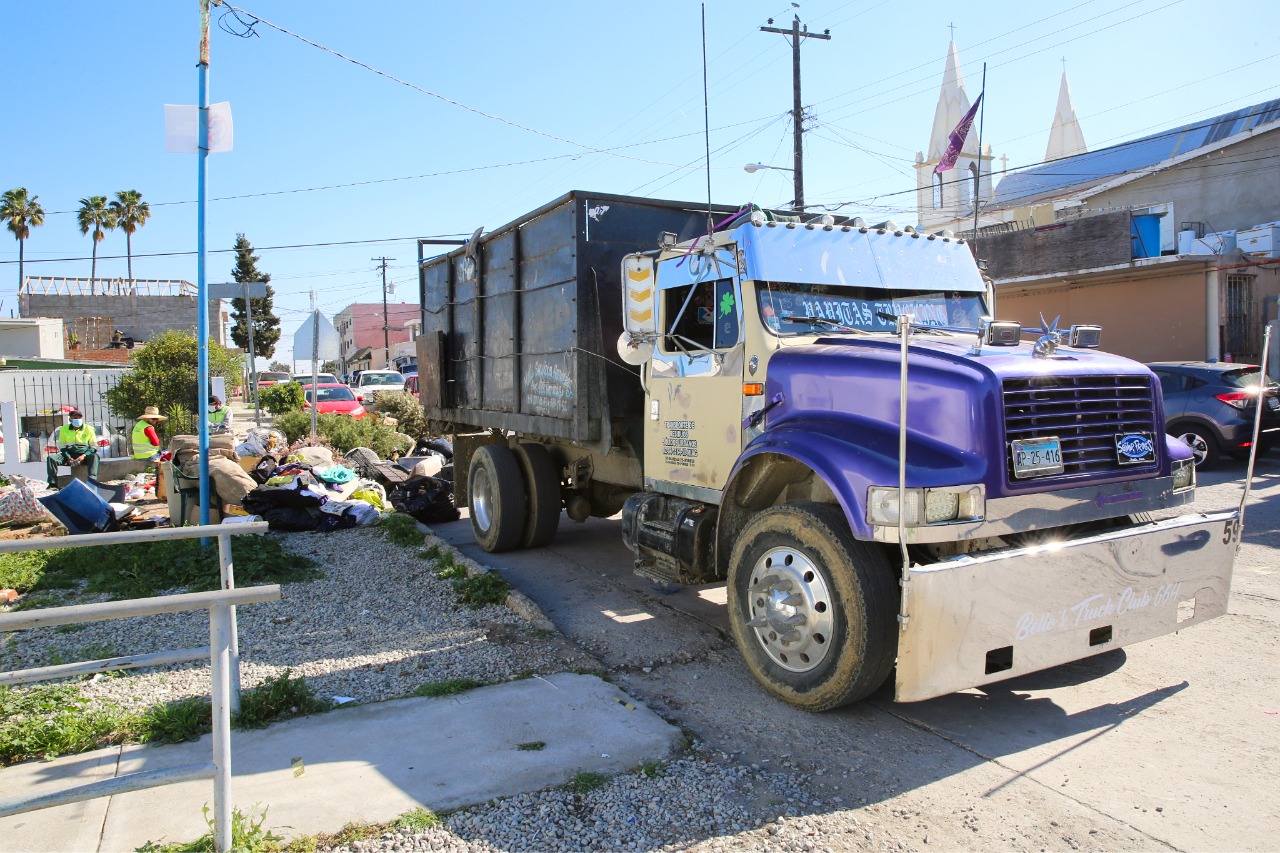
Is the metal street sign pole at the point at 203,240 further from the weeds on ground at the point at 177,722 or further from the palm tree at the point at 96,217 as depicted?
the palm tree at the point at 96,217

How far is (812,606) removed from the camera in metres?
4.36

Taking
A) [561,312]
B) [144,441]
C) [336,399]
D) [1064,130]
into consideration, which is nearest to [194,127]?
[561,312]

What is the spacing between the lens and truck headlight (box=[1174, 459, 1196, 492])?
475cm

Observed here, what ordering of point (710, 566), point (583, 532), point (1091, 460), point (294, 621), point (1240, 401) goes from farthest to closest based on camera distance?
point (1240, 401)
point (583, 532)
point (294, 621)
point (710, 566)
point (1091, 460)

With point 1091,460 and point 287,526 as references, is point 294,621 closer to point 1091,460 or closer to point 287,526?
point 287,526

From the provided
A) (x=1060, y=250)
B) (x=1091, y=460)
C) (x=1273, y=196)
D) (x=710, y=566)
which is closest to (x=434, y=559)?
(x=710, y=566)

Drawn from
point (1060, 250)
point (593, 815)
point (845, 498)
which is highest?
point (1060, 250)

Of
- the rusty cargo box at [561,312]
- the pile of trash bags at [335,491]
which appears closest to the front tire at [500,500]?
the rusty cargo box at [561,312]

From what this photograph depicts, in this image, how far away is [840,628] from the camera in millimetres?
4164

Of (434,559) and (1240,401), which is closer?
(434,559)

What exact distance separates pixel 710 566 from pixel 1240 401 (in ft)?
35.1

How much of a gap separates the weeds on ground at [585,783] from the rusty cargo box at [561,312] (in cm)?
334

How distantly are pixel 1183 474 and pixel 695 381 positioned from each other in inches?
111

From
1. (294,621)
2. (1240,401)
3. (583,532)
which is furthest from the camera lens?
(1240,401)
